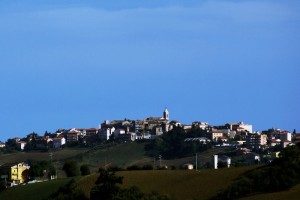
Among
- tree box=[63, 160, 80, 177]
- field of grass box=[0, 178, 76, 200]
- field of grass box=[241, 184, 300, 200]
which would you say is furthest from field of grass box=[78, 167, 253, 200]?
tree box=[63, 160, 80, 177]

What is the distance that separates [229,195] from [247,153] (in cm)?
10747

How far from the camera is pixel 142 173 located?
303ft

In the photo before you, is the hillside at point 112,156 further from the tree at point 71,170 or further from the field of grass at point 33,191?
the field of grass at point 33,191

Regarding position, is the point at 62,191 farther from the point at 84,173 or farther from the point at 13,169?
the point at 13,169

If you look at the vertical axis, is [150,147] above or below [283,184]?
above

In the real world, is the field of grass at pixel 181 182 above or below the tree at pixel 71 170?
below

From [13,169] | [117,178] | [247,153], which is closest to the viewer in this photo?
[117,178]

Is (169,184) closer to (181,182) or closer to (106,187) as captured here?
(181,182)

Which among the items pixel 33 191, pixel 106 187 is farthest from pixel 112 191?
pixel 33 191

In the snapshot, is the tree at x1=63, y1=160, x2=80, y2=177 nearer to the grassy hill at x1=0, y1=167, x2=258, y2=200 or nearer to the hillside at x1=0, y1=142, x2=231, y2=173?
the grassy hill at x1=0, y1=167, x2=258, y2=200

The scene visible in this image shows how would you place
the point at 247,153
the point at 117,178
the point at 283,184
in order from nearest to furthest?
the point at 283,184 → the point at 117,178 → the point at 247,153

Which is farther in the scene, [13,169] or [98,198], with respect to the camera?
[13,169]

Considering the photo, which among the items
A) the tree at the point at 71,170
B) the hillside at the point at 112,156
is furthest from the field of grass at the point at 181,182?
the hillside at the point at 112,156

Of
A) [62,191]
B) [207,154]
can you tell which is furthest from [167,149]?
[62,191]
